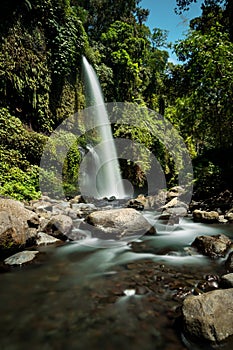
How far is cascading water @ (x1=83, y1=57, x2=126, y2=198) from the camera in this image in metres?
15.7

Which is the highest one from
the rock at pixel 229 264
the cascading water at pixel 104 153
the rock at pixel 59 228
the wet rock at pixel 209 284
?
the cascading water at pixel 104 153

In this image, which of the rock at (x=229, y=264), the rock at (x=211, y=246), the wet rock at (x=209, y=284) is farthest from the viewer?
the rock at (x=211, y=246)

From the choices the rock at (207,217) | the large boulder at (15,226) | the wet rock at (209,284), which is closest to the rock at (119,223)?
the large boulder at (15,226)

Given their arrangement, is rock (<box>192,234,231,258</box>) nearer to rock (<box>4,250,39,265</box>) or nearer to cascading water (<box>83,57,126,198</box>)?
rock (<box>4,250,39,265</box>)

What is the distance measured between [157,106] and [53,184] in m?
14.7

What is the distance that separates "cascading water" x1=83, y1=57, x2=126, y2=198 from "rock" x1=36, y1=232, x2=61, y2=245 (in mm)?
10217

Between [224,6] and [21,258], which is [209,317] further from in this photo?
[224,6]

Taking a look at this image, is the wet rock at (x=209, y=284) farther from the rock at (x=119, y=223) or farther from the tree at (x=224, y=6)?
the tree at (x=224, y=6)

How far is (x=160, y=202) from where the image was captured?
11766 mm

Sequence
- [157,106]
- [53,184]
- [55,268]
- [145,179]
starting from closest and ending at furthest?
1. [55,268]
2. [53,184]
3. [145,179]
4. [157,106]

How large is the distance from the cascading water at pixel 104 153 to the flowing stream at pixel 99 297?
11179 millimetres

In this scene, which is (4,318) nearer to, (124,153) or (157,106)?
(124,153)

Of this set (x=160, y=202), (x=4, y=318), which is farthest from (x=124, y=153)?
(x=4, y=318)

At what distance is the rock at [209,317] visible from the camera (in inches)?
69.5
